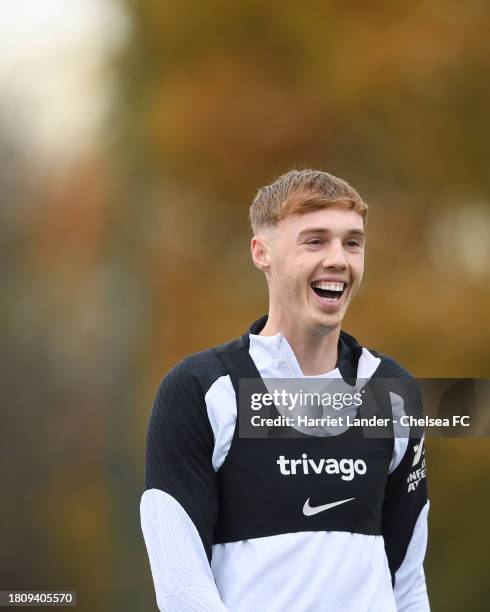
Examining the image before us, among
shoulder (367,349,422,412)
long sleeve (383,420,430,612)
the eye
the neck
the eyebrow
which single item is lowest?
long sleeve (383,420,430,612)

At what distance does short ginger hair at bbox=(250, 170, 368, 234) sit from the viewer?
1.45m

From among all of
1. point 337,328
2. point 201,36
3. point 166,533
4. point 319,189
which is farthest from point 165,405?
point 201,36

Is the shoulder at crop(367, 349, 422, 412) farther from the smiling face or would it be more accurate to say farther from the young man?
the smiling face

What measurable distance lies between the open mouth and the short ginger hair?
5.1 inches

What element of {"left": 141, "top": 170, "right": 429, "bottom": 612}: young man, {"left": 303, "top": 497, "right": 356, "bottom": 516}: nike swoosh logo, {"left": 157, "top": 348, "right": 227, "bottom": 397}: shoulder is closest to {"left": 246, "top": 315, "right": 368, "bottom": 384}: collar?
{"left": 141, "top": 170, "right": 429, "bottom": 612}: young man

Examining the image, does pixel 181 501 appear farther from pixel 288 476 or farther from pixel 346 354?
pixel 346 354

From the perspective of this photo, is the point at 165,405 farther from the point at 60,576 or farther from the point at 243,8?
the point at 243,8

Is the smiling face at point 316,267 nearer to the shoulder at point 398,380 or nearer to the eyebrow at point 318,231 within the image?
the eyebrow at point 318,231

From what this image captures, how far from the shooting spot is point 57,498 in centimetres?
366

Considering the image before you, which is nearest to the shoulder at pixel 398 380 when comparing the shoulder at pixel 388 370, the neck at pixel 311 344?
the shoulder at pixel 388 370

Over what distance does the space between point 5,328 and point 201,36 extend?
5.20 ft

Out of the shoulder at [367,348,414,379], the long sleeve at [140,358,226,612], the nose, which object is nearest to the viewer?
the long sleeve at [140,358,226,612]

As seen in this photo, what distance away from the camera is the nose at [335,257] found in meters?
1.41

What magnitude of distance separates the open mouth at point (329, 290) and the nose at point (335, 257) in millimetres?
27
